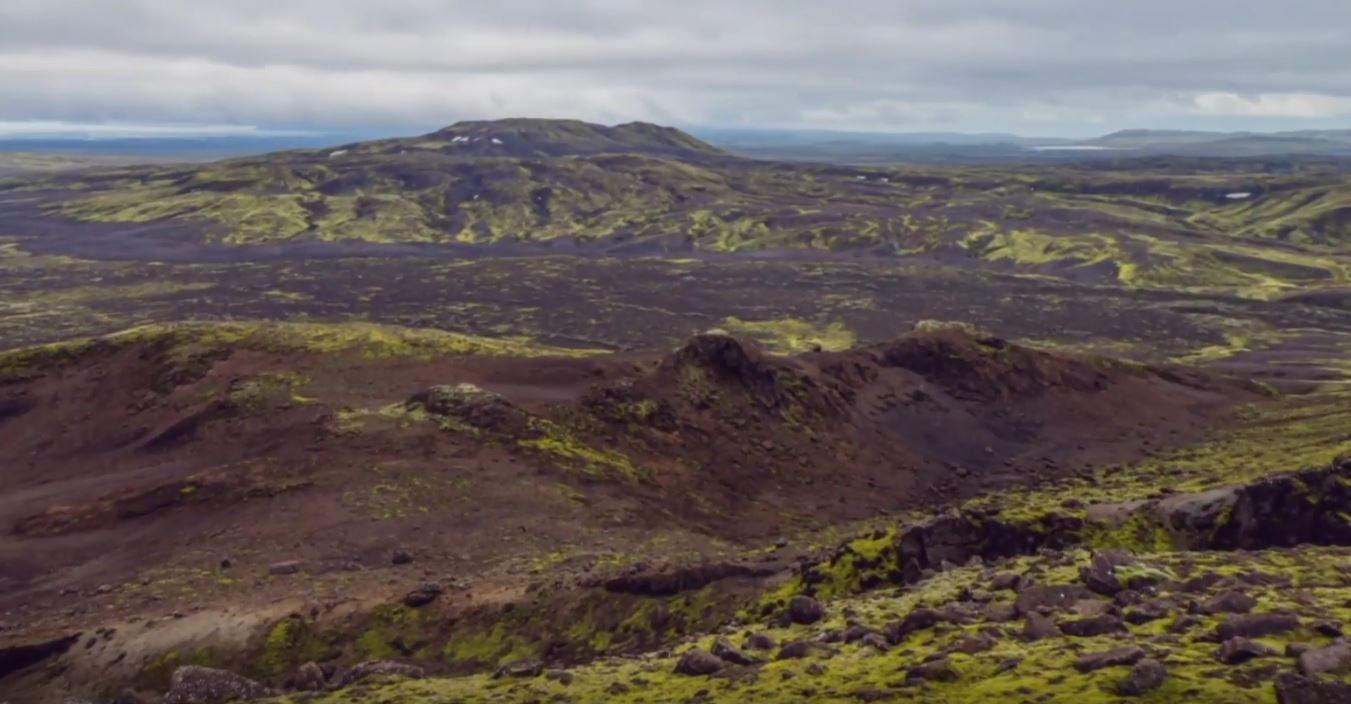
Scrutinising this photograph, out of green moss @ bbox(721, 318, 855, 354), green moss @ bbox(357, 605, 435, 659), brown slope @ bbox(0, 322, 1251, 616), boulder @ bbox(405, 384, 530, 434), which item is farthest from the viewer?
green moss @ bbox(721, 318, 855, 354)

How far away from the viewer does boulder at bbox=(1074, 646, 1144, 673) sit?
750 inches

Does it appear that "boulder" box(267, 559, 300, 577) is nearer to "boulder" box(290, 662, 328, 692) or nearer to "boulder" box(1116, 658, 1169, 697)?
"boulder" box(290, 662, 328, 692)

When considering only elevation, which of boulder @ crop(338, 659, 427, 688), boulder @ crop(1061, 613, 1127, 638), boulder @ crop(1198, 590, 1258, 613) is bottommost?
boulder @ crop(338, 659, 427, 688)

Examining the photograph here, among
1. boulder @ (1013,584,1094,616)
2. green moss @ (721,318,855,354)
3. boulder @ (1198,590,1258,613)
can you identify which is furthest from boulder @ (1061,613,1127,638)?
green moss @ (721,318,855,354)

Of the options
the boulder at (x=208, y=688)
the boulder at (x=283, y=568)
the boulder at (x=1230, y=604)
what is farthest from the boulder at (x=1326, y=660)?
the boulder at (x=283, y=568)

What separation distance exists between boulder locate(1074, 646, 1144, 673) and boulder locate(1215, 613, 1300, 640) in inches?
80.6

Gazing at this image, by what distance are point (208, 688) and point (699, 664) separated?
13027 millimetres

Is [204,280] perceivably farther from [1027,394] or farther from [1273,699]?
[1273,699]

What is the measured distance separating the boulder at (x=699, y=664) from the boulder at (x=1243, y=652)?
33.0ft

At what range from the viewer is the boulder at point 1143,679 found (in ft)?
58.3

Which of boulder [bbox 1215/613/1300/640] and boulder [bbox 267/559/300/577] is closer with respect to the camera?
boulder [bbox 1215/613/1300/640]

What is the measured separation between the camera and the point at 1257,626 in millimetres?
20031

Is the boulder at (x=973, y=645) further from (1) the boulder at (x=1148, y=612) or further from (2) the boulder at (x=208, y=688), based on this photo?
(2) the boulder at (x=208, y=688)

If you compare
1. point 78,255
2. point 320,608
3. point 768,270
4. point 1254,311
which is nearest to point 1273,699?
point 320,608
